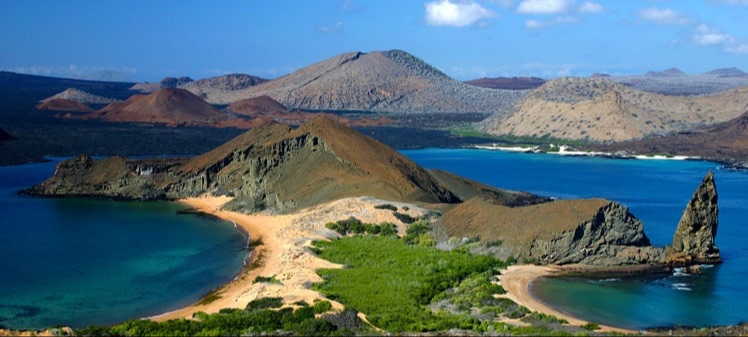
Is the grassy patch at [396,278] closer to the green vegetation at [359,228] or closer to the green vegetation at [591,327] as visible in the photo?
the green vegetation at [359,228]

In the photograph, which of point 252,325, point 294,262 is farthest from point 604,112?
point 252,325

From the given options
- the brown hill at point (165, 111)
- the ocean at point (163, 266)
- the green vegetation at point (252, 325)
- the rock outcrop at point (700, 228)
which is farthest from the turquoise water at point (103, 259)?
the brown hill at point (165, 111)

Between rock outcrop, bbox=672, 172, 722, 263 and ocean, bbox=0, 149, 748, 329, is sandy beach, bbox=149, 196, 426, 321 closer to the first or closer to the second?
ocean, bbox=0, 149, 748, 329

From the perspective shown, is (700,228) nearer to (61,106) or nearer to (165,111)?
(165,111)

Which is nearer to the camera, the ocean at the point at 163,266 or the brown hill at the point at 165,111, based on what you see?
the ocean at the point at 163,266

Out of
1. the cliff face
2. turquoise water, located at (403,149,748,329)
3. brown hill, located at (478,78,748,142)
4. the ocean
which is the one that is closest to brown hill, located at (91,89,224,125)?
brown hill, located at (478,78,748,142)
